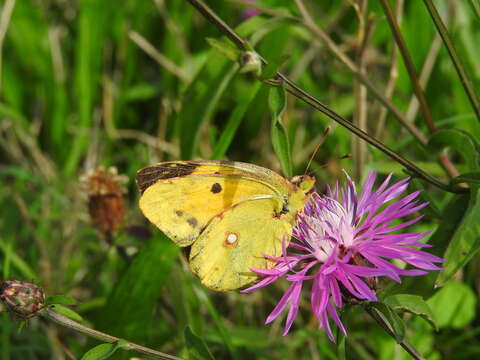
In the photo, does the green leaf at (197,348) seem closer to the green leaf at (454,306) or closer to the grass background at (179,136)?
the grass background at (179,136)

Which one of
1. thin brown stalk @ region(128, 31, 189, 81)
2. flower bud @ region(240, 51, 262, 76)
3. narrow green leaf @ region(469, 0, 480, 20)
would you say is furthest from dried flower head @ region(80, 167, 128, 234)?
narrow green leaf @ region(469, 0, 480, 20)

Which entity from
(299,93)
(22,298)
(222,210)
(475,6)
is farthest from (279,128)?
(22,298)

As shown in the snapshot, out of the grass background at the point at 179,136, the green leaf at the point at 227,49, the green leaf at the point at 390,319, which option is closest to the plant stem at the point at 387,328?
the green leaf at the point at 390,319

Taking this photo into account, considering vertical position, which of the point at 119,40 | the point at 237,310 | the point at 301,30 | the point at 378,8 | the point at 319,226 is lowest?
the point at 237,310

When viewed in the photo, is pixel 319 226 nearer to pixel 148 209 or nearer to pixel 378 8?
pixel 148 209

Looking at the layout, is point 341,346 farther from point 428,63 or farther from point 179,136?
point 428,63

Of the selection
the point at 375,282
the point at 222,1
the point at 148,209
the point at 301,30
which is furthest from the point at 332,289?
the point at 222,1
